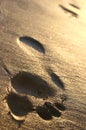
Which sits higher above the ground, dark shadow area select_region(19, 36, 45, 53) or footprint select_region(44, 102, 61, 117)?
footprint select_region(44, 102, 61, 117)

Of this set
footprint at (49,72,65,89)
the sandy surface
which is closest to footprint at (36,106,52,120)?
the sandy surface

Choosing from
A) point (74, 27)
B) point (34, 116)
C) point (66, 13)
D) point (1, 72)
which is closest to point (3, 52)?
point (1, 72)

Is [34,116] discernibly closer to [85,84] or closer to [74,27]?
[85,84]

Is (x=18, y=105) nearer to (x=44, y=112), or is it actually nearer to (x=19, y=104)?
(x=19, y=104)

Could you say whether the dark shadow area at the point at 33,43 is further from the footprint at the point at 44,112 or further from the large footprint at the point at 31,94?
the footprint at the point at 44,112

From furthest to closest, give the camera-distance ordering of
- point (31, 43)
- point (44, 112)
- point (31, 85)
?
point (31, 43)
point (31, 85)
point (44, 112)

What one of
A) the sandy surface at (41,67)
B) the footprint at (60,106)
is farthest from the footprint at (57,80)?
the footprint at (60,106)

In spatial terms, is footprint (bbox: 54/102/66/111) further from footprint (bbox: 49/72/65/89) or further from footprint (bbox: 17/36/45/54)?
footprint (bbox: 17/36/45/54)

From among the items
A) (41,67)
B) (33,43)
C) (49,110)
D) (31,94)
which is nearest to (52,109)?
(49,110)
